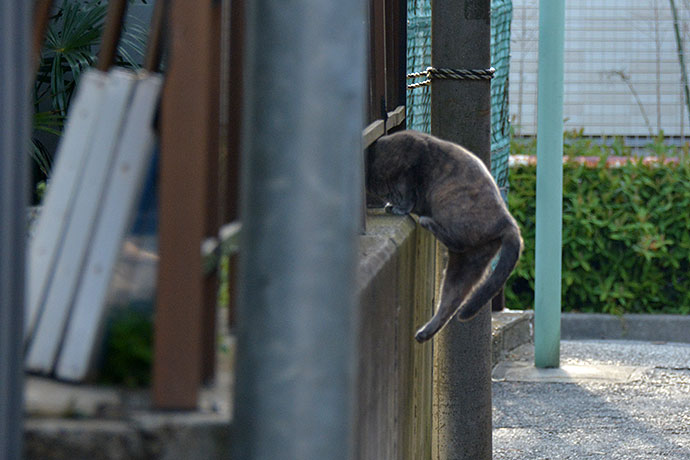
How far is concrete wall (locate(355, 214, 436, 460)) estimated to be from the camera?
2.13 m

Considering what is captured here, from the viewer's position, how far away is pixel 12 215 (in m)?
1.45

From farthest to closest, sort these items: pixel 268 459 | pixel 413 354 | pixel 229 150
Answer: pixel 413 354, pixel 229 150, pixel 268 459

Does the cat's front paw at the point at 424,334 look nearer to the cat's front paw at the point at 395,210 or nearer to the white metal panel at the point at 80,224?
the cat's front paw at the point at 395,210

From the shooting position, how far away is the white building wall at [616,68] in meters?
10.9

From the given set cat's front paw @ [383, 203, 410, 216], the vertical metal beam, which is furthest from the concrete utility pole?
the vertical metal beam

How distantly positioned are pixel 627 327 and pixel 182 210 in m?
7.12

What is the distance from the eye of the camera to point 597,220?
8352mm

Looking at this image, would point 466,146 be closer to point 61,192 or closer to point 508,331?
point 61,192

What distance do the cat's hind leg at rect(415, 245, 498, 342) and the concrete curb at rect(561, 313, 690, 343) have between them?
16.6ft

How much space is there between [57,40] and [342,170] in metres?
3.98

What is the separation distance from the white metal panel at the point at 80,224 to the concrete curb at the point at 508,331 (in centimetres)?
524

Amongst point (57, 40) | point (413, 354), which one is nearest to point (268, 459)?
point (413, 354)

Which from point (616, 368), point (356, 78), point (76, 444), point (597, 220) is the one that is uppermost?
point (356, 78)

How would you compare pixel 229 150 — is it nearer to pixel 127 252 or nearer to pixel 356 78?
pixel 127 252
